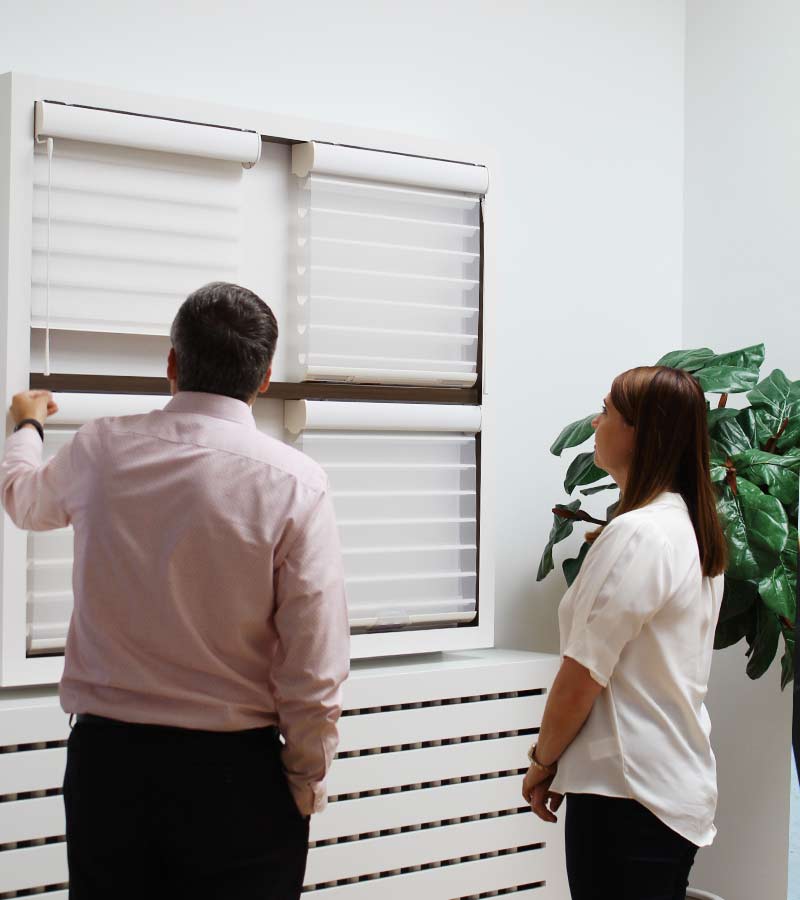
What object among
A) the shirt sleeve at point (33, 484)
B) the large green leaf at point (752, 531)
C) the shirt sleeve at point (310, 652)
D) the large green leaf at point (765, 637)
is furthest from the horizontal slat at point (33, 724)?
the large green leaf at point (765, 637)

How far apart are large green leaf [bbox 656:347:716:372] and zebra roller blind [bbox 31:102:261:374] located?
49.5 inches

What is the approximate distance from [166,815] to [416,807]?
1356mm

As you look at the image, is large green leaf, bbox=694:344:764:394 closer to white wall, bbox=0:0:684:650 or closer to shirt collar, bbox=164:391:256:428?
white wall, bbox=0:0:684:650

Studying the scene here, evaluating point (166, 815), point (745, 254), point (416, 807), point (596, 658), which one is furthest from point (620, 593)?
point (745, 254)

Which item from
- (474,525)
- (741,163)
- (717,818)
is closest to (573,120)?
(741,163)

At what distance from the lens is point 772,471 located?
2838mm

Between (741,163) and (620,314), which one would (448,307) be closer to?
(620,314)

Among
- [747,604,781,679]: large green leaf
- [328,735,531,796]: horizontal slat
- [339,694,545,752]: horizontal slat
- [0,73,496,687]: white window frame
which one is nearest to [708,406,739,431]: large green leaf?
[747,604,781,679]: large green leaf

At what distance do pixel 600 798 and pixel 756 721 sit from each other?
1727mm

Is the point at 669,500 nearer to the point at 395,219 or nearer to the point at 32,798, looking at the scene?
the point at 395,219

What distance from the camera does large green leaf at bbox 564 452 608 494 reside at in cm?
308

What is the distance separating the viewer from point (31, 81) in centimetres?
244

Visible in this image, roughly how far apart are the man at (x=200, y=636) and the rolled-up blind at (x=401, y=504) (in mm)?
1116

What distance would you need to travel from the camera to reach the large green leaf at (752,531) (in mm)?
2713
